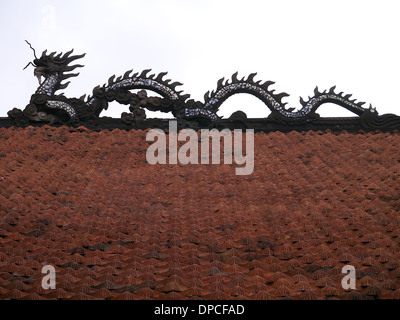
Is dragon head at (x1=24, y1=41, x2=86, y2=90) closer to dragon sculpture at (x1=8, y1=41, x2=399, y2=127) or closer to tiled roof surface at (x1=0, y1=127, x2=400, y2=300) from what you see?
dragon sculpture at (x1=8, y1=41, x2=399, y2=127)

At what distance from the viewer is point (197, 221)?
6410 mm

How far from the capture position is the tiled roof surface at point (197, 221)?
190 inches

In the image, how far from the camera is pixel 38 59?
36.4 ft

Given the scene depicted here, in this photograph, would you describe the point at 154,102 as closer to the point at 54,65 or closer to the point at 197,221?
the point at 54,65

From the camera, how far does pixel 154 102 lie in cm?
1059

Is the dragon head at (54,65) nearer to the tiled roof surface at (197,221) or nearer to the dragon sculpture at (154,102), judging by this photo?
A: the dragon sculpture at (154,102)

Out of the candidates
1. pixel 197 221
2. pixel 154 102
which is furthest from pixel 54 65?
pixel 197 221

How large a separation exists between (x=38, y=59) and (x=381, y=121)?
20.5 feet

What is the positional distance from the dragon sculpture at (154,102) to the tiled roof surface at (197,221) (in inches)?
31.8

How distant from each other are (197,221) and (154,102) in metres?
4.56

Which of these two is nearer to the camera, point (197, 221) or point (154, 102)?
point (197, 221)

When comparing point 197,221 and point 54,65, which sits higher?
point 54,65

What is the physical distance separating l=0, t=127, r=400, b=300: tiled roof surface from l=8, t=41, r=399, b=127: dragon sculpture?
807 millimetres
